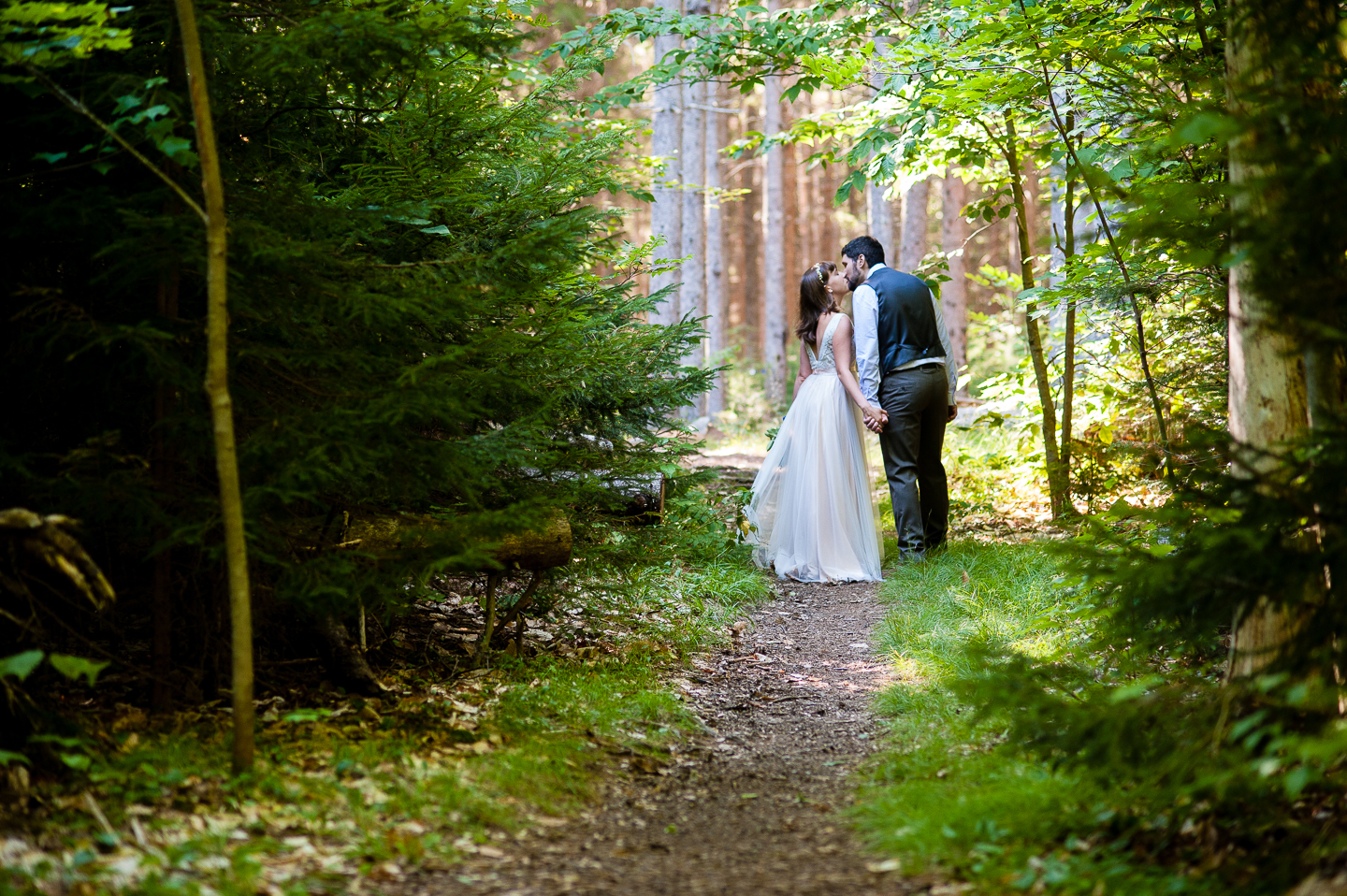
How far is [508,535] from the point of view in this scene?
15.8ft

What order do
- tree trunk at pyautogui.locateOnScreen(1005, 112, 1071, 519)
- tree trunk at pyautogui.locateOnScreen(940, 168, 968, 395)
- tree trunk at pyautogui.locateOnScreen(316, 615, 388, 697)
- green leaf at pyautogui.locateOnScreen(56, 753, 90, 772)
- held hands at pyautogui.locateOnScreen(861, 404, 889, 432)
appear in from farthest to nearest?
tree trunk at pyautogui.locateOnScreen(940, 168, 968, 395) → tree trunk at pyautogui.locateOnScreen(1005, 112, 1071, 519) → held hands at pyautogui.locateOnScreen(861, 404, 889, 432) → tree trunk at pyautogui.locateOnScreen(316, 615, 388, 697) → green leaf at pyautogui.locateOnScreen(56, 753, 90, 772)

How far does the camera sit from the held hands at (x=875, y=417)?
8070mm

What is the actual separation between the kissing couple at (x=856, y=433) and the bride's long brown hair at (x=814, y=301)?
1cm

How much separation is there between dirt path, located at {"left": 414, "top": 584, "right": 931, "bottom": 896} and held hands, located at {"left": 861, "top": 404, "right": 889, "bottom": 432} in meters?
2.67

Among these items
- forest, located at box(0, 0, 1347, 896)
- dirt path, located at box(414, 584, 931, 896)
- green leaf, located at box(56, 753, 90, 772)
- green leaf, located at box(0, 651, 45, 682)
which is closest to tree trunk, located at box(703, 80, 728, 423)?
forest, located at box(0, 0, 1347, 896)

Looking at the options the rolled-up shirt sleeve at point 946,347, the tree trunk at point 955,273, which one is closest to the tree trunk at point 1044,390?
the rolled-up shirt sleeve at point 946,347

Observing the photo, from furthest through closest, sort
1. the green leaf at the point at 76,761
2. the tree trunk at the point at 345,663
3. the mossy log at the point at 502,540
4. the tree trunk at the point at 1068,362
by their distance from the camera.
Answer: the tree trunk at the point at 1068,362 → the tree trunk at the point at 345,663 → the mossy log at the point at 502,540 → the green leaf at the point at 76,761

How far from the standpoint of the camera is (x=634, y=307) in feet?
21.6

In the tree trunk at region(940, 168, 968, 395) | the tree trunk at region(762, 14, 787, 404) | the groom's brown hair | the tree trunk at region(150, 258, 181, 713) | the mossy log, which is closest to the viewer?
the tree trunk at region(150, 258, 181, 713)

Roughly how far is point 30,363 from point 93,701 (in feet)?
4.68

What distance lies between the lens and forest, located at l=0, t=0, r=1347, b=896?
8.86 ft

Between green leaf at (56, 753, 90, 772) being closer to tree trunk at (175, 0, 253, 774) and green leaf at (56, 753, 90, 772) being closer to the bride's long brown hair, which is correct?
tree trunk at (175, 0, 253, 774)

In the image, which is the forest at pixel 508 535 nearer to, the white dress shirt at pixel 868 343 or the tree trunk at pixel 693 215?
the white dress shirt at pixel 868 343

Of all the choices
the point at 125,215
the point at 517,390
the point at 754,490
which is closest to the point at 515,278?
the point at 517,390
